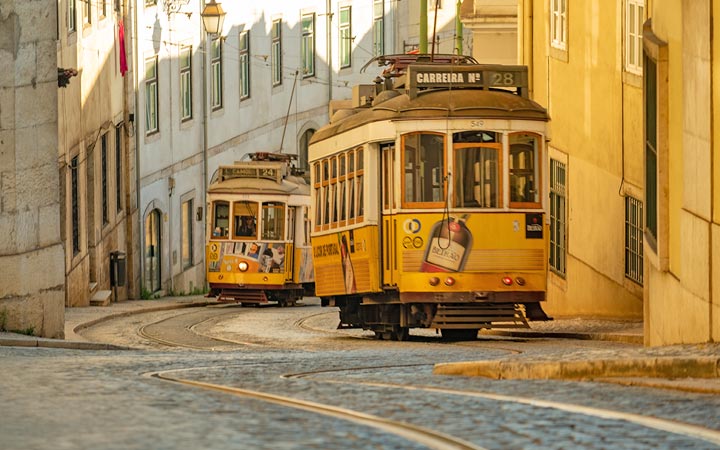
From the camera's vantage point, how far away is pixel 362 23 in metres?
Result: 61.2

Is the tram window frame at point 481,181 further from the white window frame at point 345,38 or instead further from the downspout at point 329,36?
the white window frame at point 345,38

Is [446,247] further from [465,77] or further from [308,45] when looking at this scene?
[308,45]

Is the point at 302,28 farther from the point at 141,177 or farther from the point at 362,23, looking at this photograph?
the point at 141,177

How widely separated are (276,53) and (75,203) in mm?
21065

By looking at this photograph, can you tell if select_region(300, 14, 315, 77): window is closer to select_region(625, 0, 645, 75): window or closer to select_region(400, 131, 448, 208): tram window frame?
select_region(625, 0, 645, 75): window

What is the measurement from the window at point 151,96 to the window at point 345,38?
14.8m

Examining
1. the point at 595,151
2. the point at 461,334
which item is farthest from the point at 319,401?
the point at 595,151

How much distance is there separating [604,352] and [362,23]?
4853cm

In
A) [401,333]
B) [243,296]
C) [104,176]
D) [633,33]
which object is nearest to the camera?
[401,333]

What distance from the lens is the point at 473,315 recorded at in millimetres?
22734

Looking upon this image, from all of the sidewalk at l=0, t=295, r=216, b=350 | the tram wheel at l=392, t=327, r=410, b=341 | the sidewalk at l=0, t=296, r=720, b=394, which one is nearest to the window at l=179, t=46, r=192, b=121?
the sidewalk at l=0, t=295, r=216, b=350

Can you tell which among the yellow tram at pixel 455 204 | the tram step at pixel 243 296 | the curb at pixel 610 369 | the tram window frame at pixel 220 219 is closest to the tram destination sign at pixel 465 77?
the yellow tram at pixel 455 204

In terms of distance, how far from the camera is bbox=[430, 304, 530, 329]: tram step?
2256 cm

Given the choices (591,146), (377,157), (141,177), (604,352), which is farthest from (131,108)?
(604,352)
